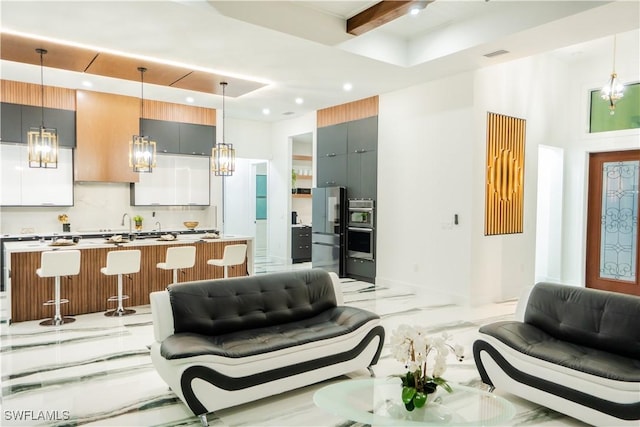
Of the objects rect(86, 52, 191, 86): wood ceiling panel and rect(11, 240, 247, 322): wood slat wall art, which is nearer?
rect(11, 240, 247, 322): wood slat wall art

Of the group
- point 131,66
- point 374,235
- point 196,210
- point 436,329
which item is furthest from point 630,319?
point 196,210

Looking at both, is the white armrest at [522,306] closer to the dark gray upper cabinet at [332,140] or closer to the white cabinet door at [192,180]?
the dark gray upper cabinet at [332,140]

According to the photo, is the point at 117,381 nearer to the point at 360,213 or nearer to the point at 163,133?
the point at 360,213

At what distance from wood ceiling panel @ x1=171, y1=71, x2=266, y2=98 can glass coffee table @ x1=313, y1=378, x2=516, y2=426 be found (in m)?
5.26

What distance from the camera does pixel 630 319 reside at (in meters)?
3.10

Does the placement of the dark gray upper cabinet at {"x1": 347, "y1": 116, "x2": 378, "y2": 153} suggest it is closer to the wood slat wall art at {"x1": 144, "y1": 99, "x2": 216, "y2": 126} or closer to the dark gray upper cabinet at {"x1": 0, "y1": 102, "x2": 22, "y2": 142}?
→ the wood slat wall art at {"x1": 144, "y1": 99, "x2": 216, "y2": 126}

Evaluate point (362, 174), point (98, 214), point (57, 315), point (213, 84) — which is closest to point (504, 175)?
point (362, 174)

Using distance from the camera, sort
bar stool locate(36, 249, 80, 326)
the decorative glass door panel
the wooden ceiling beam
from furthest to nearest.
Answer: the decorative glass door panel → bar stool locate(36, 249, 80, 326) → the wooden ceiling beam

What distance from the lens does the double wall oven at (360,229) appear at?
7783 mm

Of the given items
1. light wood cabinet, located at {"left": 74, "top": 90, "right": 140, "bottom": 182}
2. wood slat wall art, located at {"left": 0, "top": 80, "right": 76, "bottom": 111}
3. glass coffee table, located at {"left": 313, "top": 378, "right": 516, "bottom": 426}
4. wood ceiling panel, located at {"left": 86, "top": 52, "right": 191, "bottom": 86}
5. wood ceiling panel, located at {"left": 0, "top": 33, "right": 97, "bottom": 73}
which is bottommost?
glass coffee table, located at {"left": 313, "top": 378, "right": 516, "bottom": 426}

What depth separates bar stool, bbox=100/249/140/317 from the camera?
5.40m

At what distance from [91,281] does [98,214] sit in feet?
8.59

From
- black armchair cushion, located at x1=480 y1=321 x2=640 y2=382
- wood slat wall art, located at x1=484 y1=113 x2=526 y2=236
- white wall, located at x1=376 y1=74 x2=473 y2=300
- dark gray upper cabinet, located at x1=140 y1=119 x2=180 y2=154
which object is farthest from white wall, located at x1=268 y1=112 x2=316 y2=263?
black armchair cushion, located at x1=480 y1=321 x2=640 y2=382

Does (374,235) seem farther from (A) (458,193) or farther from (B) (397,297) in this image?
(A) (458,193)
